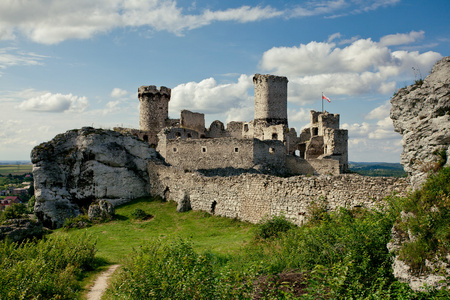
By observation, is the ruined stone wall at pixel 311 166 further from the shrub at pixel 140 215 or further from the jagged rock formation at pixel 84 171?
the shrub at pixel 140 215

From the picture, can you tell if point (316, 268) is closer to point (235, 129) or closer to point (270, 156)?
point (270, 156)

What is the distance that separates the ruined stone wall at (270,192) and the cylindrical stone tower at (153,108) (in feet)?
54.6

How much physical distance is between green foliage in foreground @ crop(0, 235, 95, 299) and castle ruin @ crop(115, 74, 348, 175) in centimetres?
1521

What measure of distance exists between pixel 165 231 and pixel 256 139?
41.5 feet

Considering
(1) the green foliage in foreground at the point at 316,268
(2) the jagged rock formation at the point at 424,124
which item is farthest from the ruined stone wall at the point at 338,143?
(2) the jagged rock formation at the point at 424,124

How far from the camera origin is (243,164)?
27.5m

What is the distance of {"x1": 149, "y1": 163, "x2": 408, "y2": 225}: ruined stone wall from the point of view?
1226 cm

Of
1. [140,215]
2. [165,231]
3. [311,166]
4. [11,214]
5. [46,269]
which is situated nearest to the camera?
[46,269]

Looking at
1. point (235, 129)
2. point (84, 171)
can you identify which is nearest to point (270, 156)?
point (235, 129)

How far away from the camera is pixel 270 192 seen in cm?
1598

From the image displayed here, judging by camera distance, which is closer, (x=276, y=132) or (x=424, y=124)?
(x=424, y=124)

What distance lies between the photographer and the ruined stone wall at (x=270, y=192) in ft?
40.2

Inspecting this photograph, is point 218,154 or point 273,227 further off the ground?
point 218,154

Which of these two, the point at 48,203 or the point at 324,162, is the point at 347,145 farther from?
the point at 48,203
